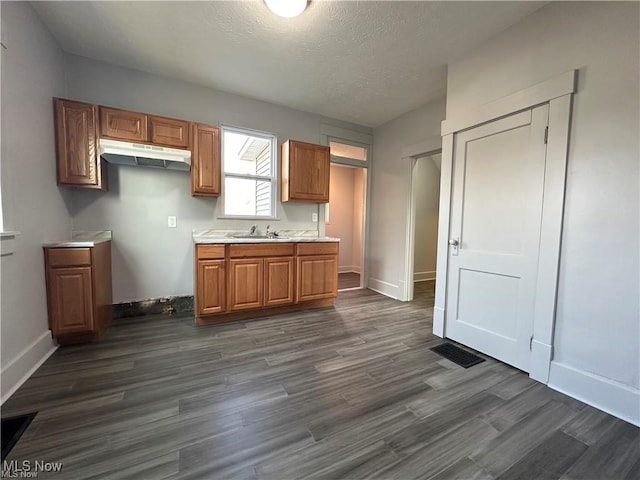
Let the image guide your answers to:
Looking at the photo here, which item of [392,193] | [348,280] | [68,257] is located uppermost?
[392,193]

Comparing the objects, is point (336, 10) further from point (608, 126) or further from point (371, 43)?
point (608, 126)

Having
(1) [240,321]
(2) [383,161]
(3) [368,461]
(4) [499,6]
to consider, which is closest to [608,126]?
(4) [499,6]

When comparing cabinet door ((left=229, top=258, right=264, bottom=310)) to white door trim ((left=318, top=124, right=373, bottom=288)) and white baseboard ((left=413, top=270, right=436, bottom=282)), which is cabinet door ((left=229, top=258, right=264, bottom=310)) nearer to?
white door trim ((left=318, top=124, right=373, bottom=288))

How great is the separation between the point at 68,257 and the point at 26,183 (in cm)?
63

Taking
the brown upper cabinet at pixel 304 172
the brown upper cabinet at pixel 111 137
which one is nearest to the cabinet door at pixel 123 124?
the brown upper cabinet at pixel 111 137

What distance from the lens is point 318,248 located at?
133 inches

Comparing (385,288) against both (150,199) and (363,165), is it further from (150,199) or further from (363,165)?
(150,199)

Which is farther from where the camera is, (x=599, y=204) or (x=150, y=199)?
(x=150, y=199)

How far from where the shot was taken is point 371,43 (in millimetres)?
2301

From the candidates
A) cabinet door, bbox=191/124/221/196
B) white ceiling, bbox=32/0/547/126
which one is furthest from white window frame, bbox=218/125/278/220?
white ceiling, bbox=32/0/547/126

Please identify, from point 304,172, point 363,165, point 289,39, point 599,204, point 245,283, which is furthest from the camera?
point 363,165

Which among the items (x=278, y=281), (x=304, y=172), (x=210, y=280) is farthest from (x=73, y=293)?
(x=304, y=172)

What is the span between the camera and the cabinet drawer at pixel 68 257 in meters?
2.12

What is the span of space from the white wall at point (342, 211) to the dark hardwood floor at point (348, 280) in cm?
39
